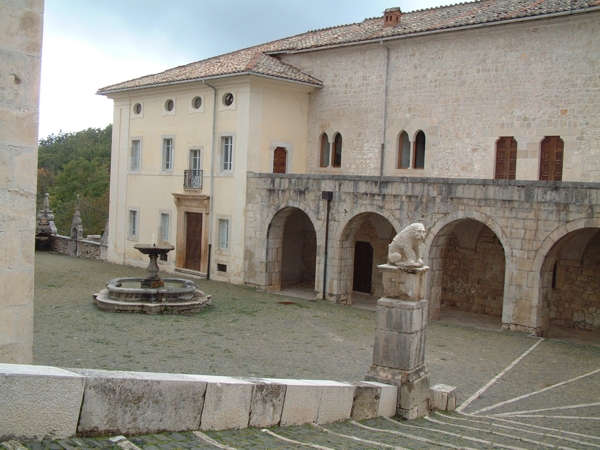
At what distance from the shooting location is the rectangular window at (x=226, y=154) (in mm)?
23181

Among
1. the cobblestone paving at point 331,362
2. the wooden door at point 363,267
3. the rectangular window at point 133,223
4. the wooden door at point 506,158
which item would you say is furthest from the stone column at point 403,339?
the rectangular window at point 133,223

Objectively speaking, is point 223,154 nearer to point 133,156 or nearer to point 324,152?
point 324,152

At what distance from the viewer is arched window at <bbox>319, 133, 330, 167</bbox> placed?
24344 mm

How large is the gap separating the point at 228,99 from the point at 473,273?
10.0 m

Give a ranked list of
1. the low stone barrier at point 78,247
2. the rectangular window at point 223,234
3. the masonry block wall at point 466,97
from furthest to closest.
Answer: the low stone barrier at point 78,247, the rectangular window at point 223,234, the masonry block wall at point 466,97

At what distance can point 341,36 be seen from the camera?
24.2 m

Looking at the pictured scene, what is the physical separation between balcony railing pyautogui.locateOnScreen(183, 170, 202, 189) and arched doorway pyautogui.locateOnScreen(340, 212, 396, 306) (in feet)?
19.7

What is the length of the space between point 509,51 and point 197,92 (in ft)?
35.6

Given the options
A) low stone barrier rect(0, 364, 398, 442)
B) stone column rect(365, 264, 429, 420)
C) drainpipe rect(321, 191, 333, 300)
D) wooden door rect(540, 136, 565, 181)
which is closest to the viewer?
low stone barrier rect(0, 364, 398, 442)

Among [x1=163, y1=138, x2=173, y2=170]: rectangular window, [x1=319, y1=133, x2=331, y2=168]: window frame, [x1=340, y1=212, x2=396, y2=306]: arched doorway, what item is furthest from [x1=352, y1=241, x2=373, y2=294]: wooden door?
[x1=163, y1=138, x2=173, y2=170]: rectangular window

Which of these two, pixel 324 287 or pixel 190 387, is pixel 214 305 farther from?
pixel 190 387

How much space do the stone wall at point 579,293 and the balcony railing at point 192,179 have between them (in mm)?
12411

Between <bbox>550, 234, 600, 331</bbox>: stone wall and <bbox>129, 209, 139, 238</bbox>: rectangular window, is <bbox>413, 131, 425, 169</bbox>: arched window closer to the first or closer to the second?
<bbox>550, 234, 600, 331</bbox>: stone wall

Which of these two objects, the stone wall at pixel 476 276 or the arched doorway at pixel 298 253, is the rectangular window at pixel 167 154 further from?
the stone wall at pixel 476 276
